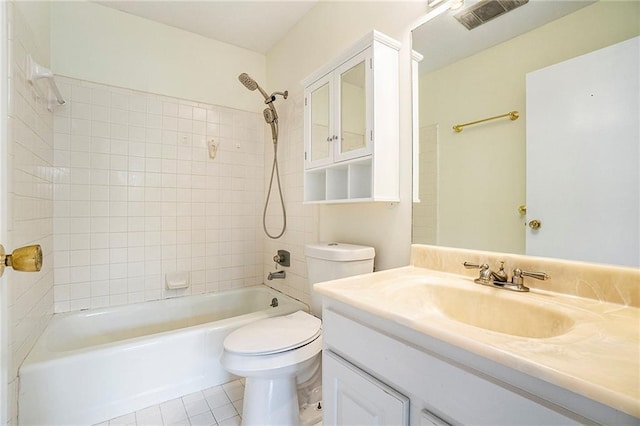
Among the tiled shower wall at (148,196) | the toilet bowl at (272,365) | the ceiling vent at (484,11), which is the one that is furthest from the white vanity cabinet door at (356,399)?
the tiled shower wall at (148,196)

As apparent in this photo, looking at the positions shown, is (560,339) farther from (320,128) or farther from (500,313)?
(320,128)

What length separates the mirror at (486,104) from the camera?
2.77 feet

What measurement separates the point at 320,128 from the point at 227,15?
3.98 ft

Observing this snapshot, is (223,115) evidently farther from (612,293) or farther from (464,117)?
(612,293)

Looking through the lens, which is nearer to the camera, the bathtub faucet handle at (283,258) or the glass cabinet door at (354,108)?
the glass cabinet door at (354,108)

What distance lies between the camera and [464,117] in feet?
3.70

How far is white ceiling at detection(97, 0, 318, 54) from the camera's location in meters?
1.89

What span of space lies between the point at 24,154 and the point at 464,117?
194cm

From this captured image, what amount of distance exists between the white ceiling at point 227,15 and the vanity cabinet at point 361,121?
773 mm

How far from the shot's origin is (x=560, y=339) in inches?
22.1

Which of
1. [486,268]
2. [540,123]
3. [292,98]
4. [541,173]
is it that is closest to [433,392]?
[486,268]

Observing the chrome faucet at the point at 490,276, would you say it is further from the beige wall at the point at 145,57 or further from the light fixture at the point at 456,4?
the beige wall at the point at 145,57

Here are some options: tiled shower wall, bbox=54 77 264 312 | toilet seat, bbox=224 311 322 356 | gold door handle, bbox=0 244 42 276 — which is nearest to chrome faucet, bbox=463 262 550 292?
toilet seat, bbox=224 311 322 356

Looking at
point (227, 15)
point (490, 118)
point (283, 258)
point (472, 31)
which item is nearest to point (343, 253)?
point (490, 118)
